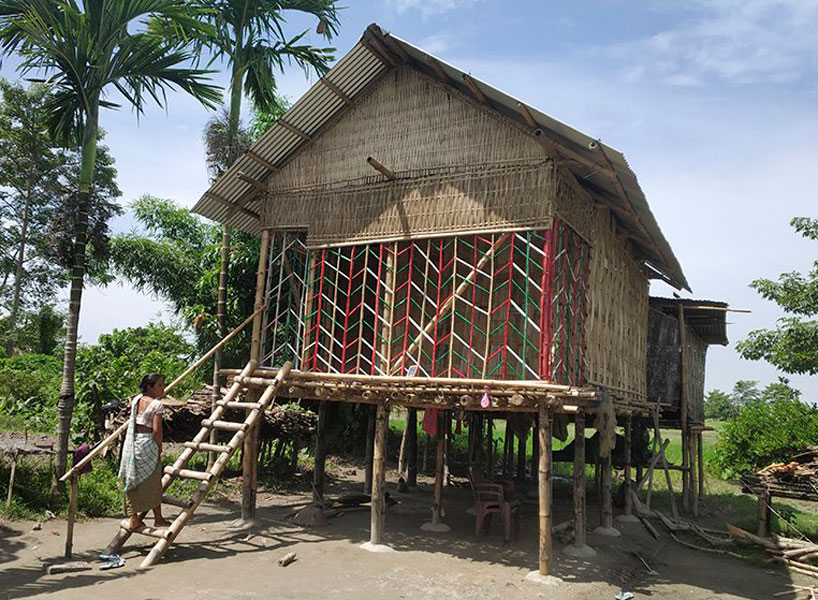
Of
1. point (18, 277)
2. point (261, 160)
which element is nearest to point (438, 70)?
point (261, 160)

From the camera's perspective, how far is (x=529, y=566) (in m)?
7.54

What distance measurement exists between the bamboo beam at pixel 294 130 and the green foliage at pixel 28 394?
995cm

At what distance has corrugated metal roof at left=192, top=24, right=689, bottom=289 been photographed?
7.59 meters

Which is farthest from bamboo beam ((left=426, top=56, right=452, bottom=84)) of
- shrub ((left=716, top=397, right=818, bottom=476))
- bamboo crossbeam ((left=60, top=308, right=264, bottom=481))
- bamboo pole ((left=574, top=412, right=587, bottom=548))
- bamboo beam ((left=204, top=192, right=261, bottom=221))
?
shrub ((left=716, top=397, right=818, bottom=476))

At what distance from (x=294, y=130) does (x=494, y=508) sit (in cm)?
618

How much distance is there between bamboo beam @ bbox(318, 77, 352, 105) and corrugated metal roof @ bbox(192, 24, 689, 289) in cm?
2

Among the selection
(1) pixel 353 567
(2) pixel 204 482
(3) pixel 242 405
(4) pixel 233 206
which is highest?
(4) pixel 233 206

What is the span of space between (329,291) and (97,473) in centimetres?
465

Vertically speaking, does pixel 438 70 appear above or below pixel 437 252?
above

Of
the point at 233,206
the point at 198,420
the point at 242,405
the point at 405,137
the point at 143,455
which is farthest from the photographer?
the point at 198,420

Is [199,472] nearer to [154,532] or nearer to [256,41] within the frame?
[154,532]

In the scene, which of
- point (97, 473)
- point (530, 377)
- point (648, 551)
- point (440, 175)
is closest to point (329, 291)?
point (440, 175)

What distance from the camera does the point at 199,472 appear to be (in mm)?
7574

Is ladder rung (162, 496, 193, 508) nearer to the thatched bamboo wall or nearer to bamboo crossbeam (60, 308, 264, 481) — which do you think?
bamboo crossbeam (60, 308, 264, 481)
